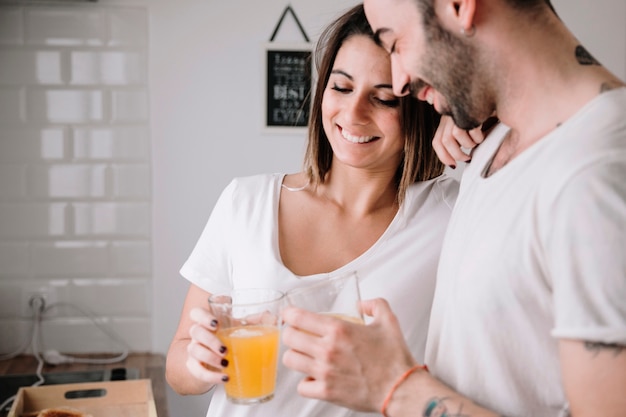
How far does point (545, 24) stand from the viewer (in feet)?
3.04

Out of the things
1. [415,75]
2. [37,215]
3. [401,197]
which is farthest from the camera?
[37,215]

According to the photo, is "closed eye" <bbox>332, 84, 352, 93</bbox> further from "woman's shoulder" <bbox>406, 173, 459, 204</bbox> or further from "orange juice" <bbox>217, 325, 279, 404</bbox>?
"orange juice" <bbox>217, 325, 279, 404</bbox>

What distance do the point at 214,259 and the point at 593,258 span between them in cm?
82

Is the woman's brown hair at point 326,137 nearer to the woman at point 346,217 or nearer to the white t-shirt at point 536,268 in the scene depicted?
the woman at point 346,217

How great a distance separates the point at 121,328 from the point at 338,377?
6.93 ft

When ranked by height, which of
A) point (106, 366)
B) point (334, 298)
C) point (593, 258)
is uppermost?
point (593, 258)

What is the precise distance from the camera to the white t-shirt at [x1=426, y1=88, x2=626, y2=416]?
765 mm

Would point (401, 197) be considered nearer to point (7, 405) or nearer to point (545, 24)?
point (545, 24)

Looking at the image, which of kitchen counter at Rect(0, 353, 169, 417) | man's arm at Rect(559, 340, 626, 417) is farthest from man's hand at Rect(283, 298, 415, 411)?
kitchen counter at Rect(0, 353, 169, 417)

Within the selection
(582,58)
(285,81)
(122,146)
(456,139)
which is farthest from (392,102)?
(122,146)

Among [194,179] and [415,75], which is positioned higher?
[415,75]

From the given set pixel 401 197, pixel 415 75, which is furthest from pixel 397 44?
pixel 401 197

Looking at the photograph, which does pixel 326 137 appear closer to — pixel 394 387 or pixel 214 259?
pixel 214 259

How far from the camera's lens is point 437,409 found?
0.90 meters
